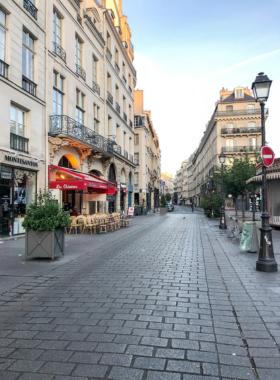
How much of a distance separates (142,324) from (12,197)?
10.6 meters

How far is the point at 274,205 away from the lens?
645 inches

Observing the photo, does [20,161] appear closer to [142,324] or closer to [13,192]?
[13,192]

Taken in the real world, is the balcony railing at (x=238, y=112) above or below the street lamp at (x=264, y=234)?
above

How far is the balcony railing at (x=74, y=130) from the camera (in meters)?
15.9

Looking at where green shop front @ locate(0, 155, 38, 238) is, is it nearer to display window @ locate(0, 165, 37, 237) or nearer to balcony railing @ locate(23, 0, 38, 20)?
display window @ locate(0, 165, 37, 237)

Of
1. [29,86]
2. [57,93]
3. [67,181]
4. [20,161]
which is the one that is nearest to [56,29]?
[57,93]

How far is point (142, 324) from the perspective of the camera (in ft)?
12.2

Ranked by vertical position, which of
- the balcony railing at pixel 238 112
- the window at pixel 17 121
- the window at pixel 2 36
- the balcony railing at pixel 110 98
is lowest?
the window at pixel 17 121

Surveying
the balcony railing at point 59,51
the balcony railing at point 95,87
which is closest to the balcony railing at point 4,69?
the balcony railing at point 59,51

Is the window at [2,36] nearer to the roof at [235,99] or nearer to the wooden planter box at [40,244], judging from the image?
the wooden planter box at [40,244]

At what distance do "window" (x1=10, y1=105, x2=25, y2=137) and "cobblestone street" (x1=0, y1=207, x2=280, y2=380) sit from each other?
858cm

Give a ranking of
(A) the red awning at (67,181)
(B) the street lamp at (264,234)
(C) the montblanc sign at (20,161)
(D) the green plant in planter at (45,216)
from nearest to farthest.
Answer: (B) the street lamp at (264,234), (D) the green plant in planter at (45,216), (C) the montblanc sign at (20,161), (A) the red awning at (67,181)

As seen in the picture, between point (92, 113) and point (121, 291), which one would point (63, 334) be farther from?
point (92, 113)

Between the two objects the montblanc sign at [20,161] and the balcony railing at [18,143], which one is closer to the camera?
the montblanc sign at [20,161]
